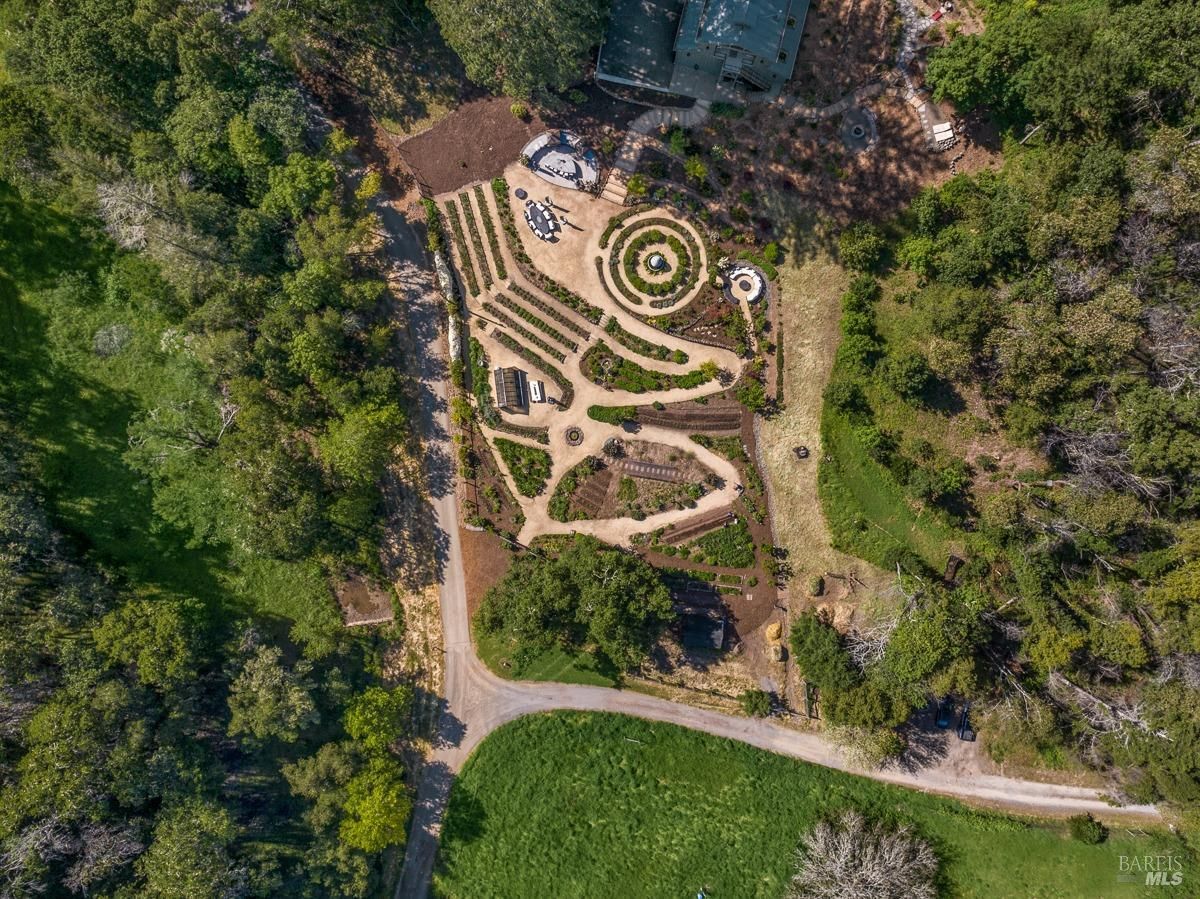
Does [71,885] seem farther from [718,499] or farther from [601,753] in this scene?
[718,499]

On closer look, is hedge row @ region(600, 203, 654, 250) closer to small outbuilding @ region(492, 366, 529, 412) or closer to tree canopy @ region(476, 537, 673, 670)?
small outbuilding @ region(492, 366, 529, 412)

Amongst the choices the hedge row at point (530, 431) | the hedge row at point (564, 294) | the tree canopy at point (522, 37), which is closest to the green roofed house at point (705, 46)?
the tree canopy at point (522, 37)

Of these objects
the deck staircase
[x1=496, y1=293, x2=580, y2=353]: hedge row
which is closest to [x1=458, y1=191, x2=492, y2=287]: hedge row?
[x1=496, y1=293, x2=580, y2=353]: hedge row

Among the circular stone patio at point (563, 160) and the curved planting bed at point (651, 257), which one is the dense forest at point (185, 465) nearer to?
the circular stone patio at point (563, 160)

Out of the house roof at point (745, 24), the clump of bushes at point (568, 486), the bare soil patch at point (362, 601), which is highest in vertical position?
the house roof at point (745, 24)

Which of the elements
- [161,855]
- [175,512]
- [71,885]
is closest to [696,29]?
[175,512]

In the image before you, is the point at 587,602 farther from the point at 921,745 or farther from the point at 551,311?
the point at 921,745

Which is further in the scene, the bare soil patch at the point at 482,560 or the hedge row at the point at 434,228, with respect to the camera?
the bare soil patch at the point at 482,560

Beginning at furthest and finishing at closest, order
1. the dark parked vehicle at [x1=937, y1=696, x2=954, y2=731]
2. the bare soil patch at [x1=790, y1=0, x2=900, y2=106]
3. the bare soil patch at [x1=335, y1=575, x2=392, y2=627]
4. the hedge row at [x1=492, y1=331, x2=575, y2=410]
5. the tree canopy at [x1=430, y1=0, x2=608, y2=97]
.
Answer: the bare soil patch at [x1=335, y1=575, x2=392, y2=627], the hedge row at [x1=492, y1=331, x2=575, y2=410], the dark parked vehicle at [x1=937, y1=696, x2=954, y2=731], the bare soil patch at [x1=790, y1=0, x2=900, y2=106], the tree canopy at [x1=430, y1=0, x2=608, y2=97]
